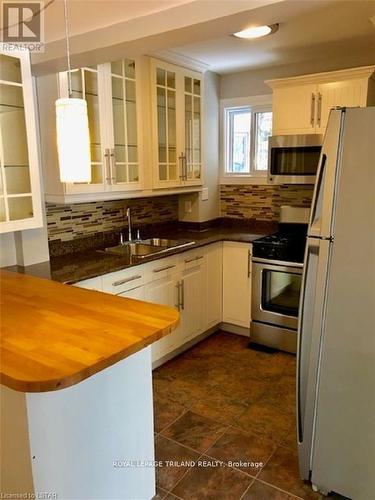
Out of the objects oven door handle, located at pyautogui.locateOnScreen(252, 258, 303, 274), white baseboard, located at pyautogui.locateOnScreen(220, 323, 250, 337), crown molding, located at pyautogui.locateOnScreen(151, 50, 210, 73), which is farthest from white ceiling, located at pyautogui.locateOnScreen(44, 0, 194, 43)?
Result: white baseboard, located at pyautogui.locateOnScreen(220, 323, 250, 337)

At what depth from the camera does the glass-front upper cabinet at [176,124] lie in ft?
10.5

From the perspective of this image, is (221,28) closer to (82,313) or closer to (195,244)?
(82,313)

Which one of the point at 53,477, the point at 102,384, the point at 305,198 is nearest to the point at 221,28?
the point at 102,384

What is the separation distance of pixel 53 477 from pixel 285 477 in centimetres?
119

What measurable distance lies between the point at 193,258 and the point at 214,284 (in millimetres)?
421

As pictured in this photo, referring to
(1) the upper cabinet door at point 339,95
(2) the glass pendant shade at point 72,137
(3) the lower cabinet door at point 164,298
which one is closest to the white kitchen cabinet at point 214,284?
(3) the lower cabinet door at point 164,298

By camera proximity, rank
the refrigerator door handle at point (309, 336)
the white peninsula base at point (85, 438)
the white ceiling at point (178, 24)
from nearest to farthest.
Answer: the white peninsula base at point (85, 438), the white ceiling at point (178, 24), the refrigerator door handle at point (309, 336)

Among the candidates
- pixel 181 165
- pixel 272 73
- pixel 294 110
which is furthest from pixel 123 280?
pixel 272 73

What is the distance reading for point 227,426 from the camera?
93.7 inches

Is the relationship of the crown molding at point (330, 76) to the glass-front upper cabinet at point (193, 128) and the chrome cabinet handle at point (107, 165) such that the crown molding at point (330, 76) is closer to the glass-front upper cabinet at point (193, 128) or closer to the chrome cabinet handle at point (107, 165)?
the glass-front upper cabinet at point (193, 128)

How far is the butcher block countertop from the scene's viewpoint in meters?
1.14

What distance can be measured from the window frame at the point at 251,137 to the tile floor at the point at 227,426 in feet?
5.54

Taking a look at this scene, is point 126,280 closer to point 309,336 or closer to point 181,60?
point 309,336

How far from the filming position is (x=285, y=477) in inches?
78.0
